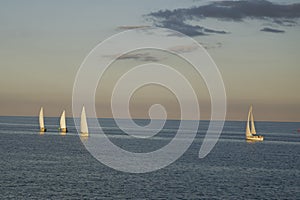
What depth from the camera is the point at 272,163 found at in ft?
470

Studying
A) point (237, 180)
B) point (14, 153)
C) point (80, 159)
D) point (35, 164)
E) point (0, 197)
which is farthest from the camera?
point (14, 153)

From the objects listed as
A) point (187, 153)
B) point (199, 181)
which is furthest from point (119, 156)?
point (199, 181)

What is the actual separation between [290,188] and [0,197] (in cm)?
4969

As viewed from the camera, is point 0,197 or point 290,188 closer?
point 0,197

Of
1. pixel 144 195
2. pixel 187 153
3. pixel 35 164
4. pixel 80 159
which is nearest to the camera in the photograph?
pixel 144 195

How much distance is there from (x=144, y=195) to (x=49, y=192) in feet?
48.8

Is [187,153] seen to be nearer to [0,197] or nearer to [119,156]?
[119,156]

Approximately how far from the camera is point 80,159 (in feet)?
460

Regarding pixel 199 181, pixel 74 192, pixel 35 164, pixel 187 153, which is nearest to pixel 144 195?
pixel 74 192

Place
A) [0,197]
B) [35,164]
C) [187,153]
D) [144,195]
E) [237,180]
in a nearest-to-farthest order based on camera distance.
→ [0,197]
[144,195]
[237,180]
[35,164]
[187,153]

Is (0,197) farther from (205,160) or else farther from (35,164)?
(205,160)

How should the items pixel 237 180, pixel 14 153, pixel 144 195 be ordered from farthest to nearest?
1. pixel 14 153
2. pixel 237 180
3. pixel 144 195

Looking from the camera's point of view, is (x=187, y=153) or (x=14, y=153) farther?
(x=187, y=153)

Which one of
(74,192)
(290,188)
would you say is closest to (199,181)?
(290,188)
